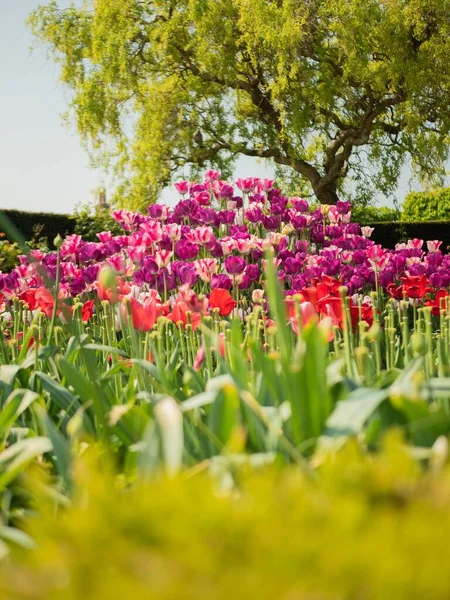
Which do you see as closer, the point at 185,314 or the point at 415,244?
the point at 185,314

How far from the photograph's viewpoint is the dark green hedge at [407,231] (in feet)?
60.4

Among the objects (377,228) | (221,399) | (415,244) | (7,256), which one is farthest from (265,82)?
(221,399)

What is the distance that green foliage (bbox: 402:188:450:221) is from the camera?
27.0m

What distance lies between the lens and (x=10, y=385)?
2035 mm

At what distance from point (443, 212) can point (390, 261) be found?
2347 cm

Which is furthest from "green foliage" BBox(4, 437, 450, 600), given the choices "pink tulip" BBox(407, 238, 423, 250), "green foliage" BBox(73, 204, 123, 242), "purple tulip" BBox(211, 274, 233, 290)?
"green foliage" BBox(73, 204, 123, 242)

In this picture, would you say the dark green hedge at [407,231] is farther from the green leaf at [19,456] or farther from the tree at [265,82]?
the green leaf at [19,456]

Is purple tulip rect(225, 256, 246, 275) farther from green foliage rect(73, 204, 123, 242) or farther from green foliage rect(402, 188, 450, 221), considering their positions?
green foliage rect(402, 188, 450, 221)

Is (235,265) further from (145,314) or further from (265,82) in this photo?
(265,82)

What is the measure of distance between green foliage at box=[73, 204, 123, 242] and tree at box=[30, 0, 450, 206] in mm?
2451

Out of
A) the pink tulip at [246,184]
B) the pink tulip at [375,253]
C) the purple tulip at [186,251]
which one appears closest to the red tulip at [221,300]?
the pink tulip at [375,253]

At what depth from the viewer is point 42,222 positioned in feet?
60.1

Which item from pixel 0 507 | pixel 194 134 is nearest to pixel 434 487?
pixel 0 507

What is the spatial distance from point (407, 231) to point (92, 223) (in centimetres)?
789
